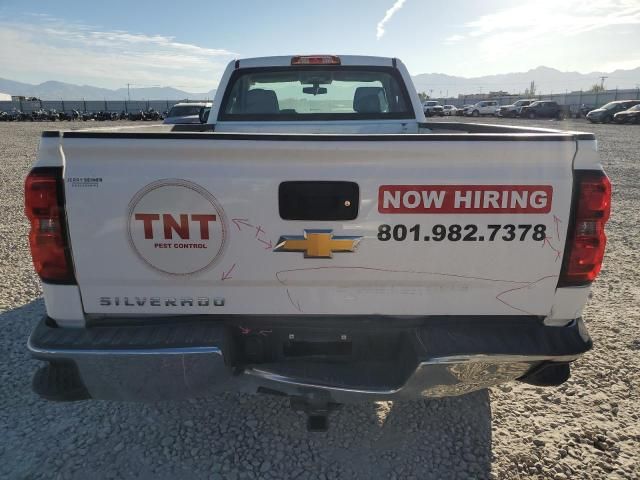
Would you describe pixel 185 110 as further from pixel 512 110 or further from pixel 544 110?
pixel 512 110

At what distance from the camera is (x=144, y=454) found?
254cm

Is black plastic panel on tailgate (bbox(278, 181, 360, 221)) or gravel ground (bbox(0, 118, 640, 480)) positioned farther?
gravel ground (bbox(0, 118, 640, 480))

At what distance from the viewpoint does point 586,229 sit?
201 cm

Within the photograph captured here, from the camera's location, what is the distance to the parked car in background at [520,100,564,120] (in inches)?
1656

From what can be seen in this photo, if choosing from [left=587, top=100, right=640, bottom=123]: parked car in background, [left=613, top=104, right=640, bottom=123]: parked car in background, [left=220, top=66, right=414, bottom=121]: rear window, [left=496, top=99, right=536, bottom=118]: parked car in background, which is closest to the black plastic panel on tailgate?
[left=220, top=66, right=414, bottom=121]: rear window

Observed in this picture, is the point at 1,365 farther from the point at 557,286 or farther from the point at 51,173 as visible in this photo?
the point at 557,286

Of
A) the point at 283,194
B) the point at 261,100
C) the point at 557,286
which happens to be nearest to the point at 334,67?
the point at 261,100

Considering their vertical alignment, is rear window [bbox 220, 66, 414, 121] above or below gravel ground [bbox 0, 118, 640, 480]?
above

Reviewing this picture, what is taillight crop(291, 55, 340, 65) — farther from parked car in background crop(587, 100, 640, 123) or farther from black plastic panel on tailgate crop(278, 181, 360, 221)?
parked car in background crop(587, 100, 640, 123)

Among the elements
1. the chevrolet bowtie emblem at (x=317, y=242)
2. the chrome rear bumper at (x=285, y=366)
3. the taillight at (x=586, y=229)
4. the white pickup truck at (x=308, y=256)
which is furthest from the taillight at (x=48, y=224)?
the taillight at (x=586, y=229)

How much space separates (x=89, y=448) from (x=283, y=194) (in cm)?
192

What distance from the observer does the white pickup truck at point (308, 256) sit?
6.32 ft

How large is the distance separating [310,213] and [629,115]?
132 feet

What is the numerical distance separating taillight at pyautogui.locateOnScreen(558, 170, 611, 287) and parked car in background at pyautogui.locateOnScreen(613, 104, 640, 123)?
39470 mm
